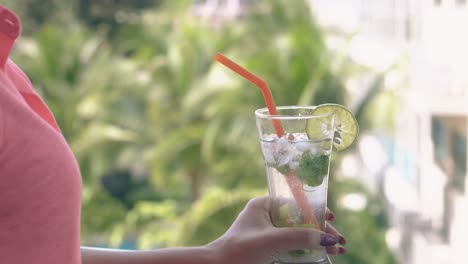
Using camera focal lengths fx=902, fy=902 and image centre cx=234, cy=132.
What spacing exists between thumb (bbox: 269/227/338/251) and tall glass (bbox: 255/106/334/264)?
0.03ft

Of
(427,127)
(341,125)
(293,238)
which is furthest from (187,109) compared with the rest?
(293,238)

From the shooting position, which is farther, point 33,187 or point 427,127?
point 427,127

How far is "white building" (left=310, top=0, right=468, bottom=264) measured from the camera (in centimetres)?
970

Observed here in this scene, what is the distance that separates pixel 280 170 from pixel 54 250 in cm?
25

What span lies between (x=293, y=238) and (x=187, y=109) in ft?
36.0

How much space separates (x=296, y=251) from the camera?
91 centimetres

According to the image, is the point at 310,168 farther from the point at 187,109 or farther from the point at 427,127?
the point at 187,109

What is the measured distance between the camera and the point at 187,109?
467 inches

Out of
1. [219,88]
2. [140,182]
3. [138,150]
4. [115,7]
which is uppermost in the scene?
[115,7]

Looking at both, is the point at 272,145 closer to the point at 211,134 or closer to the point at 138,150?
the point at 211,134

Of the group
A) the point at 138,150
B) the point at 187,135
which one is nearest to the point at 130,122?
the point at 138,150

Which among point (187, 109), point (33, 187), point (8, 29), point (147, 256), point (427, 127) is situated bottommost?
point (427, 127)

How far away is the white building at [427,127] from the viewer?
970cm

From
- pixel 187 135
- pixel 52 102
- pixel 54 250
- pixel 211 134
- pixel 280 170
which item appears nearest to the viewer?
pixel 54 250
